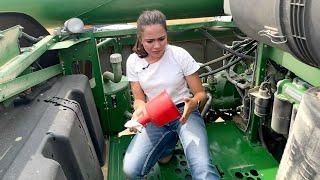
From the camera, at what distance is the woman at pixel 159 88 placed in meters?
1.85

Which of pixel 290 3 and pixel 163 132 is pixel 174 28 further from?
pixel 290 3

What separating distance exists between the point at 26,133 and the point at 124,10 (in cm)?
161

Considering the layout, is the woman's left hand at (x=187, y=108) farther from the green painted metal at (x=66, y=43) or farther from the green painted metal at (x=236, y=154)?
the green painted metal at (x=66, y=43)

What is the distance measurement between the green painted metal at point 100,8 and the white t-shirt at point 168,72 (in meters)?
0.88

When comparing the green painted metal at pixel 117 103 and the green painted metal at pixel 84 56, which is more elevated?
the green painted metal at pixel 84 56

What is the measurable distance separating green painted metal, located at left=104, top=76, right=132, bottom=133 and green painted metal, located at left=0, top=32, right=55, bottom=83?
27.0 inches

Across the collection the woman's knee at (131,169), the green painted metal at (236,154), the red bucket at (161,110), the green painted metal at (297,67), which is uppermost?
the green painted metal at (297,67)

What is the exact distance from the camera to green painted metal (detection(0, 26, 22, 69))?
164 centimetres

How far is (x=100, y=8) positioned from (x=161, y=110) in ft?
4.76

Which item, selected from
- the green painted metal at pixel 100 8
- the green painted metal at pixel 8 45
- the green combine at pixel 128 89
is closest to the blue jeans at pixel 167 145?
the green combine at pixel 128 89

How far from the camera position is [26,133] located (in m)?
1.50

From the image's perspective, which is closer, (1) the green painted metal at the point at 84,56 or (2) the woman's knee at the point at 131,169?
(2) the woman's knee at the point at 131,169

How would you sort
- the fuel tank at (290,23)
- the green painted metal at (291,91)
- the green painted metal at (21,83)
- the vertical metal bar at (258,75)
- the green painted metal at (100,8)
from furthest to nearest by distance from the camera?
the green painted metal at (100,8) → the vertical metal bar at (258,75) → the green painted metal at (291,91) → the green painted metal at (21,83) → the fuel tank at (290,23)

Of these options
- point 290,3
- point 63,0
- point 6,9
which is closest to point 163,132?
point 290,3
